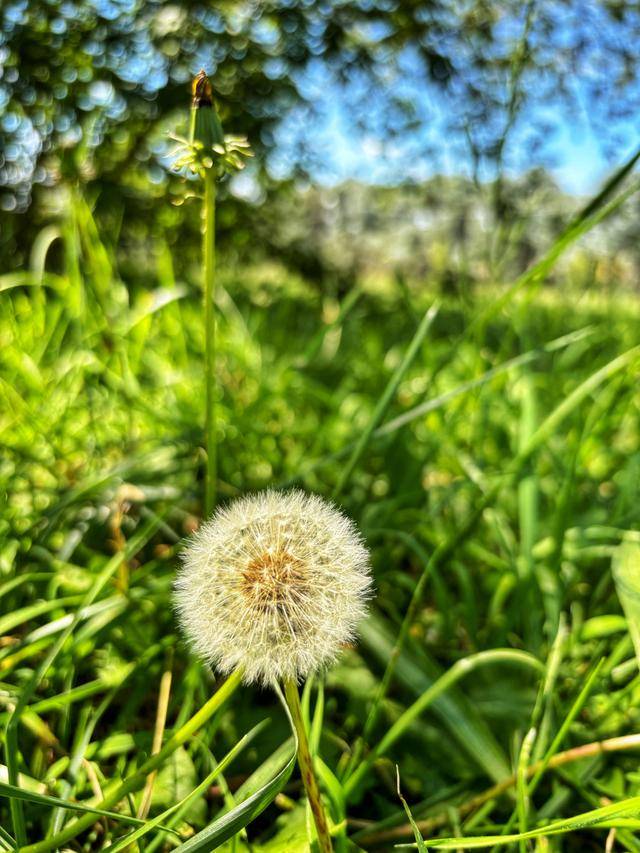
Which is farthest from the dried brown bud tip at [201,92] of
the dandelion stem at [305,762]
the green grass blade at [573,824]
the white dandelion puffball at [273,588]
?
the green grass blade at [573,824]

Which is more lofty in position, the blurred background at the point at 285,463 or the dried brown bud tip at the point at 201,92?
the dried brown bud tip at the point at 201,92

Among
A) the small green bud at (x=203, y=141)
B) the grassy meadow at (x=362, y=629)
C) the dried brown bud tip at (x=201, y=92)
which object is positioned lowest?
the grassy meadow at (x=362, y=629)

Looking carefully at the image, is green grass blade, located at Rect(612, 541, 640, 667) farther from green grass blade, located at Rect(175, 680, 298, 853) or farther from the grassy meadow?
green grass blade, located at Rect(175, 680, 298, 853)

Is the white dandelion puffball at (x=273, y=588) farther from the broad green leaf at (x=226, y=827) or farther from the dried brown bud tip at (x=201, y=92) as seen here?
the dried brown bud tip at (x=201, y=92)

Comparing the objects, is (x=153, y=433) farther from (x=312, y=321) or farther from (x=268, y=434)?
(x=312, y=321)

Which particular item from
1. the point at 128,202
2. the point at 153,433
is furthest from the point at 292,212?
the point at 153,433

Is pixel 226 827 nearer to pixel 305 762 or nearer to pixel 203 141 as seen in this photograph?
pixel 305 762

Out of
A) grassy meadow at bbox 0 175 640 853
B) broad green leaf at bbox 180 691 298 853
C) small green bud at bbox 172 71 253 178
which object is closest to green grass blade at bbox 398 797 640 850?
grassy meadow at bbox 0 175 640 853
